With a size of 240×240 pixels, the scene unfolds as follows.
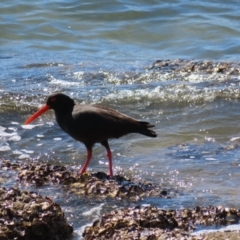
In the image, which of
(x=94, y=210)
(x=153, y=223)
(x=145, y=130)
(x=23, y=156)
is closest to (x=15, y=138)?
(x=23, y=156)

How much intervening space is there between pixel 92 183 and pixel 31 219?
1240 millimetres

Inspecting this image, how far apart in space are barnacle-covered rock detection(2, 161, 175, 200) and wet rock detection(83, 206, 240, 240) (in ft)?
2.30

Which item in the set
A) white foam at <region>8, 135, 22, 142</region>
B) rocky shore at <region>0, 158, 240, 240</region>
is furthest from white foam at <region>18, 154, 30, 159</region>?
rocky shore at <region>0, 158, 240, 240</region>

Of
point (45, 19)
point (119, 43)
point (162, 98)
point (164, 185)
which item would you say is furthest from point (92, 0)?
point (164, 185)

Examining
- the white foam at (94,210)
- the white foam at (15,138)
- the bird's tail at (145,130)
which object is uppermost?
the bird's tail at (145,130)

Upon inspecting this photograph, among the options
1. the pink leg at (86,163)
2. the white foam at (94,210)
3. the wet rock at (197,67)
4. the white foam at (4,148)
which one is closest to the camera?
the white foam at (94,210)

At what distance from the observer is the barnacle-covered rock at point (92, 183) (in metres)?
5.29

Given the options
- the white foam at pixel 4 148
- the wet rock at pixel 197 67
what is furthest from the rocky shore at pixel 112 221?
the wet rock at pixel 197 67

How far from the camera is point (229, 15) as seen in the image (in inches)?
541

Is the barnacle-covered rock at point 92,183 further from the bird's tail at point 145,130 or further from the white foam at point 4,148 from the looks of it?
the white foam at point 4,148

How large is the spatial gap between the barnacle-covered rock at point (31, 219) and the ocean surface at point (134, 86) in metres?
0.23

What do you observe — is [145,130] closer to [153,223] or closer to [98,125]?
[98,125]

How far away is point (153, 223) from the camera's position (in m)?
4.29

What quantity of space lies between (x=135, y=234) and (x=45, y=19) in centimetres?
1016
